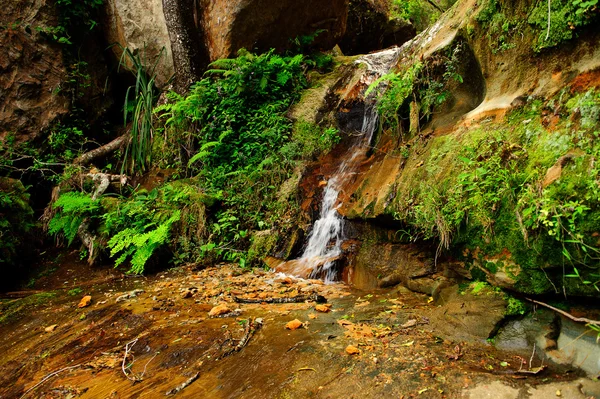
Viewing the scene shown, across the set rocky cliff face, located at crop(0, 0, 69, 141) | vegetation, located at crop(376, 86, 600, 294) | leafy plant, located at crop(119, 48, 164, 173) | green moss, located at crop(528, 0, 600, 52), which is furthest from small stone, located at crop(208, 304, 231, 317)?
rocky cliff face, located at crop(0, 0, 69, 141)

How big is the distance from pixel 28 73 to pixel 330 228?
787cm

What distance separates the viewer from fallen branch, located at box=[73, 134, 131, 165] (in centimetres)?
783

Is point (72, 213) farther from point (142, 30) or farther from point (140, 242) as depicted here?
point (142, 30)

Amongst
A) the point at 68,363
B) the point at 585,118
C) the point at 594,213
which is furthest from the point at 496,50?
the point at 68,363

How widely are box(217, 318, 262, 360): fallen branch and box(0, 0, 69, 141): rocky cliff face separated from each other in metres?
7.49

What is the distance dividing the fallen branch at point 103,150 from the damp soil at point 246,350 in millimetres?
4237

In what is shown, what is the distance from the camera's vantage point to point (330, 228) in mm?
5188

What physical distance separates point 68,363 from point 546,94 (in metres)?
5.03

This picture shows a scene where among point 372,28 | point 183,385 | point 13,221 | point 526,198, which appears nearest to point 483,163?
→ point 526,198

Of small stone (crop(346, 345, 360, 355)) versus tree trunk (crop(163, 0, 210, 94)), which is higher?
tree trunk (crop(163, 0, 210, 94))

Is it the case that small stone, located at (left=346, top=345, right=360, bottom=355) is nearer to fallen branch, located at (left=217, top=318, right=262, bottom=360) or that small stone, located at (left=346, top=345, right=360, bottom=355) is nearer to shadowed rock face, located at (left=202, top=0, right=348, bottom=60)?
fallen branch, located at (left=217, top=318, right=262, bottom=360)

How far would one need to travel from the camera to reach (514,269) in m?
2.74

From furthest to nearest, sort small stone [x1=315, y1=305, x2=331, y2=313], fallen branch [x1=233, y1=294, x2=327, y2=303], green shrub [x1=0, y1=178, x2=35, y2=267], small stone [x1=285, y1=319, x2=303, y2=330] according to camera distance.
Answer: green shrub [x1=0, y1=178, x2=35, y2=267] → fallen branch [x1=233, y1=294, x2=327, y2=303] → small stone [x1=315, y1=305, x2=331, y2=313] → small stone [x1=285, y1=319, x2=303, y2=330]

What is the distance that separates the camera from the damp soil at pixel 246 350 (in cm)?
229
